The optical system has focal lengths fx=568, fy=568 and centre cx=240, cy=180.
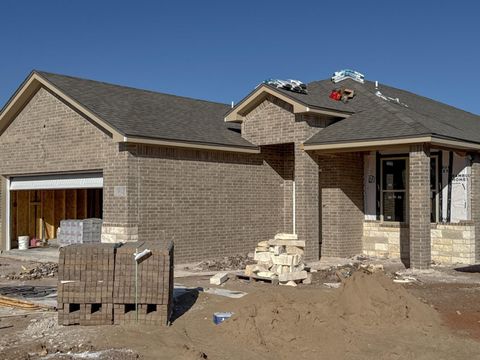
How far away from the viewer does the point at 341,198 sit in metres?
17.5

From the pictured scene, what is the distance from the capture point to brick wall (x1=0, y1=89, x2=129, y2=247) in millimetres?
15594

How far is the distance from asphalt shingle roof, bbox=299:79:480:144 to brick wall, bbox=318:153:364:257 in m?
1.38

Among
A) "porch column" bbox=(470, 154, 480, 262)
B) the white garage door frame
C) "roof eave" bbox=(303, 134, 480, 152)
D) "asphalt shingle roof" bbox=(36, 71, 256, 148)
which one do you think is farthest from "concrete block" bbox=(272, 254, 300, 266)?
"porch column" bbox=(470, 154, 480, 262)

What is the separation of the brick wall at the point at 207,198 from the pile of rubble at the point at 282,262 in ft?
11.0

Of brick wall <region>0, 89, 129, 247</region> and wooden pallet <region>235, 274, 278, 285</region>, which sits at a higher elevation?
brick wall <region>0, 89, 129, 247</region>

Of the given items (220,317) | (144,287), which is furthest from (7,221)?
(220,317)

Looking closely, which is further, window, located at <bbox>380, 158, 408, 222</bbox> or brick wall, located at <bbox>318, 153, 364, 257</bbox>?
brick wall, located at <bbox>318, 153, 364, 257</bbox>

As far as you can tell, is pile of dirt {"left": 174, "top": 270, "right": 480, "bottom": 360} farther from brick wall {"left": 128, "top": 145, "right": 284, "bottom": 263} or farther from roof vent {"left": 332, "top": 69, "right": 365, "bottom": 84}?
roof vent {"left": 332, "top": 69, "right": 365, "bottom": 84}

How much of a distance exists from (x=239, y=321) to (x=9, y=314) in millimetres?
4160

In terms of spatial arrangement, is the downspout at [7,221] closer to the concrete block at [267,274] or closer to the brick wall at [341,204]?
the concrete block at [267,274]

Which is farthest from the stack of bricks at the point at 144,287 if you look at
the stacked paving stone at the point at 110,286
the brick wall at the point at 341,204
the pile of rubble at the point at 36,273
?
the brick wall at the point at 341,204

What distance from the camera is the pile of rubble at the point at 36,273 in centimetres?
1455

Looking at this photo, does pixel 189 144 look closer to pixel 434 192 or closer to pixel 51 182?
pixel 51 182

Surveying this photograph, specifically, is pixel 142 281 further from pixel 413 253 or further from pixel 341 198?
pixel 341 198
